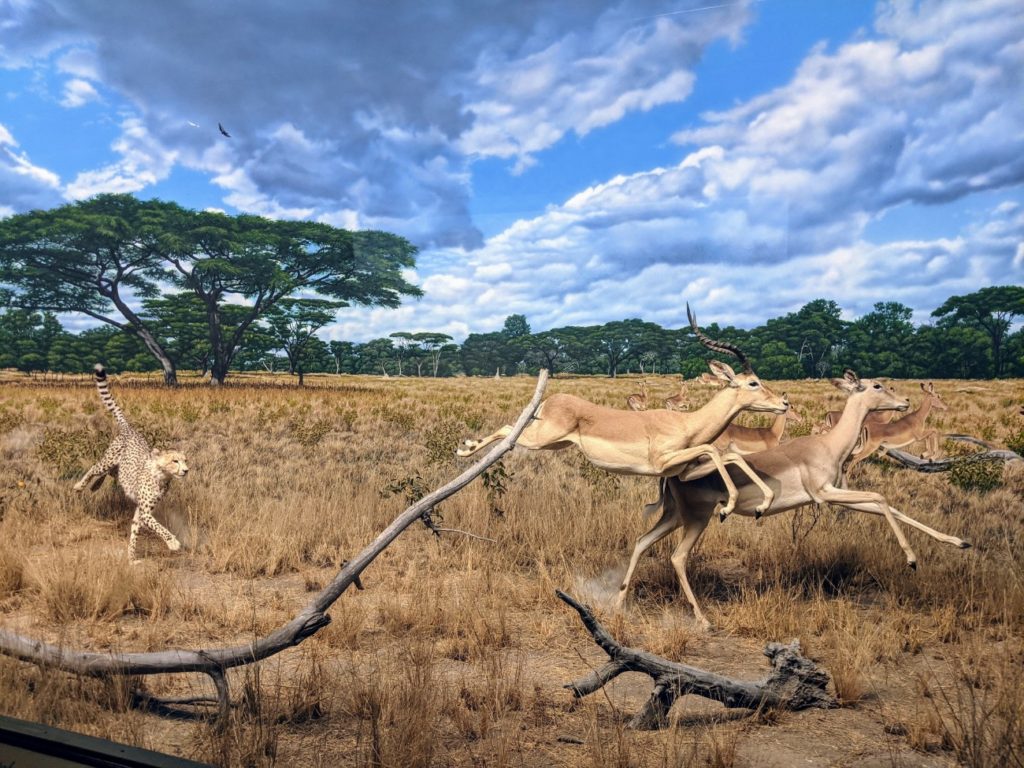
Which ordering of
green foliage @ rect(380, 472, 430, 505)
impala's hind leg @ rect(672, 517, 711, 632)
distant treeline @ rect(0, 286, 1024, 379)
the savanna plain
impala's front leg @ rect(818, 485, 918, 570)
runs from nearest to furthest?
the savanna plain → distant treeline @ rect(0, 286, 1024, 379) → impala's front leg @ rect(818, 485, 918, 570) → impala's hind leg @ rect(672, 517, 711, 632) → green foliage @ rect(380, 472, 430, 505)

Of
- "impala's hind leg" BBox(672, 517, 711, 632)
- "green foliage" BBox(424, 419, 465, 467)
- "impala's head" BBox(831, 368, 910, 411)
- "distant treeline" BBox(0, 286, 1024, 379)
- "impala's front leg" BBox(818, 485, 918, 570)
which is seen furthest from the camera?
"green foliage" BBox(424, 419, 465, 467)

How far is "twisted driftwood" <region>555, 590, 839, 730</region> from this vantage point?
2330mm

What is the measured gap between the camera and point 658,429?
310cm

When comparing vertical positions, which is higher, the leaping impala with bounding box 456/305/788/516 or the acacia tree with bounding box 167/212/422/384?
the acacia tree with bounding box 167/212/422/384

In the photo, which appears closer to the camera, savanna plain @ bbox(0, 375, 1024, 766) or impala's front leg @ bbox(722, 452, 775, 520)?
savanna plain @ bbox(0, 375, 1024, 766)

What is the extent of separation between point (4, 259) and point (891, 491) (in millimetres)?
5692

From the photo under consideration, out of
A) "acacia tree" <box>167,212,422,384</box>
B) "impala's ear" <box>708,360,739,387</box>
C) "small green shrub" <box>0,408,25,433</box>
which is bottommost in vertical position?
"small green shrub" <box>0,408,25,433</box>

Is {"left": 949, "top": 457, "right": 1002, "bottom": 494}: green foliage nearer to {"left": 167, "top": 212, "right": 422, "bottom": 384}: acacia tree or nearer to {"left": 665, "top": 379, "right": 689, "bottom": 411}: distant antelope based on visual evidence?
{"left": 665, "top": 379, "right": 689, "bottom": 411}: distant antelope

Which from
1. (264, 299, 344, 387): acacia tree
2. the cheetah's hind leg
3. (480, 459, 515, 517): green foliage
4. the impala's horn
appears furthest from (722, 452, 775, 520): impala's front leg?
the cheetah's hind leg

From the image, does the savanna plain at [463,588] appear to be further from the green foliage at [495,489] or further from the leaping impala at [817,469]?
the leaping impala at [817,469]

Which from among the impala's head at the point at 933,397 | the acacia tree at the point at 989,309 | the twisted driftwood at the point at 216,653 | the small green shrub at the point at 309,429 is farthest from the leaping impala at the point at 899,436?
the small green shrub at the point at 309,429

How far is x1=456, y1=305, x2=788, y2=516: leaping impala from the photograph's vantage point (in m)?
2.96

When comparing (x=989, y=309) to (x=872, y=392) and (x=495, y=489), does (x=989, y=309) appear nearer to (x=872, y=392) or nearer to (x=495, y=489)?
(x=872, y=392)

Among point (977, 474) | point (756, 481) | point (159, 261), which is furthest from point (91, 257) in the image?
point (977, 474)
